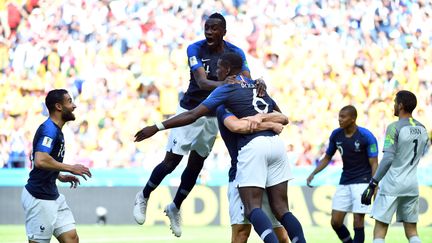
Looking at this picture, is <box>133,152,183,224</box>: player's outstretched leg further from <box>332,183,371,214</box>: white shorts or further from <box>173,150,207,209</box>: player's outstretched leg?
<box>332,183,371,214</box>: white shorts

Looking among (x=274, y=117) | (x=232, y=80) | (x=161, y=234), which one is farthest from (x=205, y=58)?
(x=161, y=234)

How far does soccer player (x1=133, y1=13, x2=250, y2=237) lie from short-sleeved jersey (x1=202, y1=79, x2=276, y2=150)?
1.00 m

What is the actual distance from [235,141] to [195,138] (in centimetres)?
180

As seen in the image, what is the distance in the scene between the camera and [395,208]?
10.1m

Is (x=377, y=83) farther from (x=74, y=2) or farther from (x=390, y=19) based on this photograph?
(x=74, y=2)

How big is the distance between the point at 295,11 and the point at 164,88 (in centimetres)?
389

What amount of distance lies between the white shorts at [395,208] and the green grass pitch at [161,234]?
184 inches

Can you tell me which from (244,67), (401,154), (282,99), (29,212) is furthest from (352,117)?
(282,99)

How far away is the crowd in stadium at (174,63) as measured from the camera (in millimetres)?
19156

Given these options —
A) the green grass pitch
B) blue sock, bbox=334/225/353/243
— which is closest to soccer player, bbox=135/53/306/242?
blue sock, bbox=334/225/353/243

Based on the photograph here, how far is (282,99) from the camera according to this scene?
19.8 meters

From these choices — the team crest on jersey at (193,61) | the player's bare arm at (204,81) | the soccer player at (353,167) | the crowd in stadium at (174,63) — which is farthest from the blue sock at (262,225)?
the crowd in stadium at (174,63)

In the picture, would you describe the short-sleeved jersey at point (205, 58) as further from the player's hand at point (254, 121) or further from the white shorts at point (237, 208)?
the white shorts at point (237, 208)

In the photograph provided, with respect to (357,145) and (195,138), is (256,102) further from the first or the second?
(357,145)
